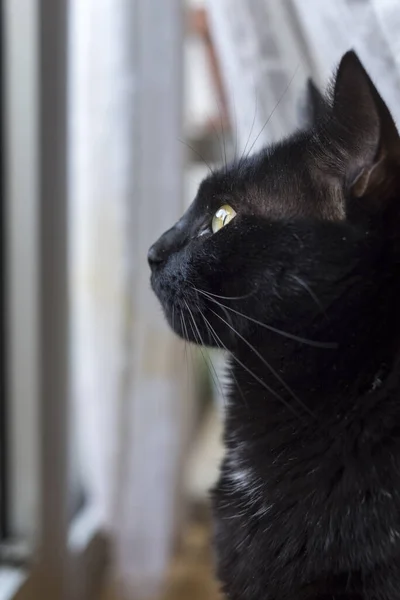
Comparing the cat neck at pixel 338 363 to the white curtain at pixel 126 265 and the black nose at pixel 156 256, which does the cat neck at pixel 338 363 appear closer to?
the black nose at pixel 156 256

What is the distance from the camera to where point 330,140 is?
21.0 inches

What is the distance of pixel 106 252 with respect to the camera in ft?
3.53

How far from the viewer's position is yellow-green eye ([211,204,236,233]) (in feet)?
1.93

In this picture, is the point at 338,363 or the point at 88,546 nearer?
the point at 338,363

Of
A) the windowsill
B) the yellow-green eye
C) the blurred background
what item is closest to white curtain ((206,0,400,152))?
the blurred background

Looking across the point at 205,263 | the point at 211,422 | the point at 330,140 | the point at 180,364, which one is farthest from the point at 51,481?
the point at 211,422

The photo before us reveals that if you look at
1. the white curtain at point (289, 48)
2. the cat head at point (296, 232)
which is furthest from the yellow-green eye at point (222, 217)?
the white curtain at point (289, 48)

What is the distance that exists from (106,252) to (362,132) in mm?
646

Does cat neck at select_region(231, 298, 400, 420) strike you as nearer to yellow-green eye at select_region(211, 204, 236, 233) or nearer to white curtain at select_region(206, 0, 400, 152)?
yellow-green eye at select_region(211, 204, 236, 233)

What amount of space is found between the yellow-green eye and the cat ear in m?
0.11

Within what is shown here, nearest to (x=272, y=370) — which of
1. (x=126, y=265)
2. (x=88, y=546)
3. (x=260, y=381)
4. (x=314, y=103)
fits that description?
(x=260, y=381)

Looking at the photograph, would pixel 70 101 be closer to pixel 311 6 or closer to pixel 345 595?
pixel 311 6

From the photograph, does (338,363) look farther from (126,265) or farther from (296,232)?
(126,265)

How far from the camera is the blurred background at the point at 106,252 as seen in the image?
744mm
